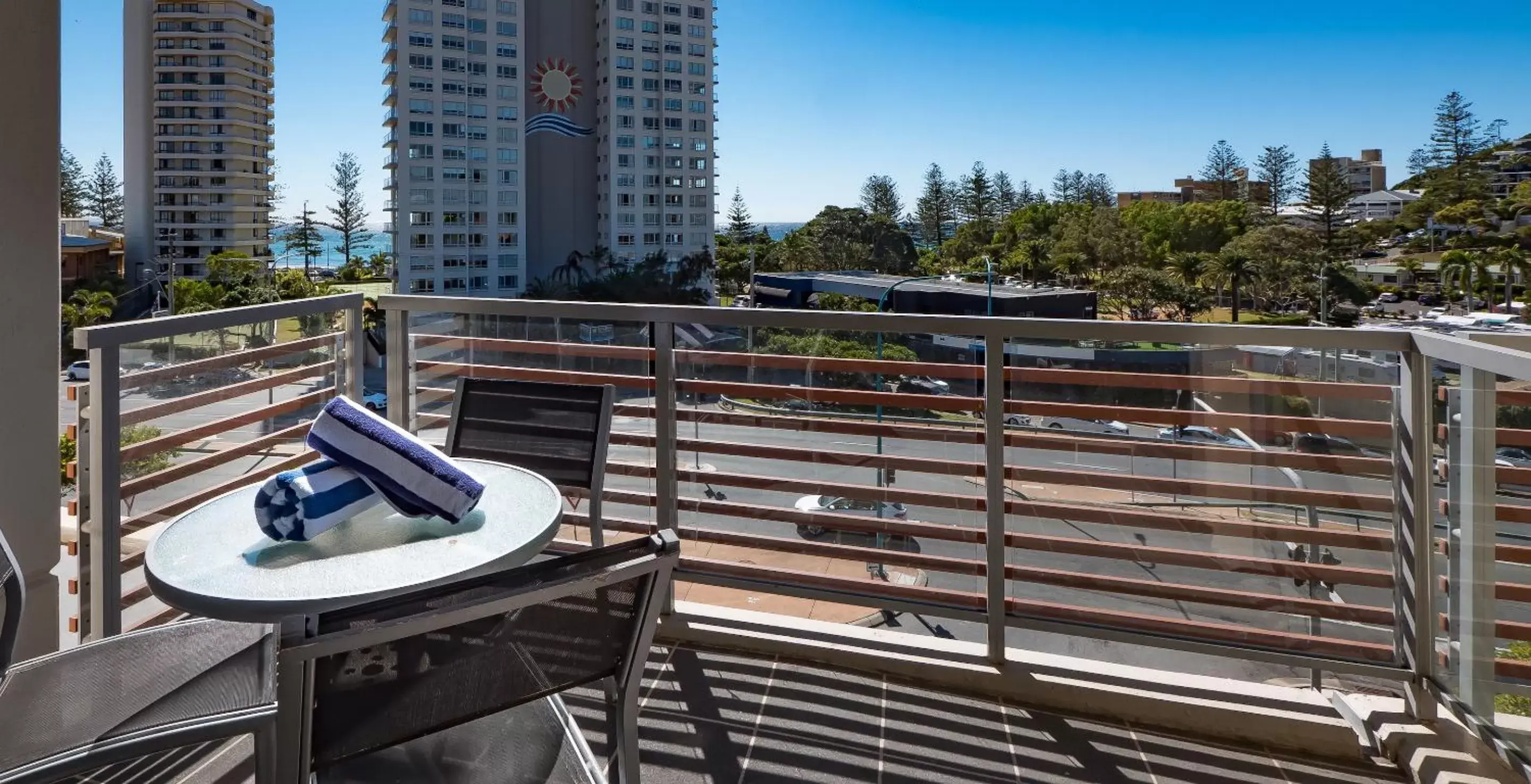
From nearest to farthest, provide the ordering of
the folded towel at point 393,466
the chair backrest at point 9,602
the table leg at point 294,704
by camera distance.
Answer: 1. the table leg at point 294,704
2. the chair backrest at point 9,602
3. the folded towel at point 393,466

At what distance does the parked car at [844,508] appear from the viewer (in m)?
1.84

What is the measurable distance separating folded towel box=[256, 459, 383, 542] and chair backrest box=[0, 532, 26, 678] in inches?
9.8

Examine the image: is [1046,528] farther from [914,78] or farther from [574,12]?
[914,78]

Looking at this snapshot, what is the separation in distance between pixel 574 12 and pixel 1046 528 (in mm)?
38450

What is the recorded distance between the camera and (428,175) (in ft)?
105

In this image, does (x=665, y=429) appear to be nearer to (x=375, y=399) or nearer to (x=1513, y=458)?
(x=375, y=399)

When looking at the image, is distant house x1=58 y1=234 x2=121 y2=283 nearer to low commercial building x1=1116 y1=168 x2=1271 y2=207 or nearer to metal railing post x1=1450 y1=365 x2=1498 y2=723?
metal railing post x1=1450 y1=365 x2=1498 y2=723

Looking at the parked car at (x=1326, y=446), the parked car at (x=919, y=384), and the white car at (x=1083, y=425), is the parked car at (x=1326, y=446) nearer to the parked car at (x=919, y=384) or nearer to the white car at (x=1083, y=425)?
the white car at (x=1083, y=425)

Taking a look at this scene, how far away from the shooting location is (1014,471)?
1760 mm

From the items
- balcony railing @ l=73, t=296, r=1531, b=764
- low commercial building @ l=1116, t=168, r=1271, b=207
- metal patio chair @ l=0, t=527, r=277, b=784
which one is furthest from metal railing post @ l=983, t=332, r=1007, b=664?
low commercial building @ l=1116, t=168, r=1271, b=207

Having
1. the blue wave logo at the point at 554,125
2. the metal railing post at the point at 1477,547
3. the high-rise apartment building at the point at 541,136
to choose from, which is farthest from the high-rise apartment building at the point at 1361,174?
the metal railing post at the point at 1477,547

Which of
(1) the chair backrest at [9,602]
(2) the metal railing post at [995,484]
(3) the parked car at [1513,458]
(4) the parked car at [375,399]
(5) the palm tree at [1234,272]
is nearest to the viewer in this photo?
(1) the chair backrest at [9,602]

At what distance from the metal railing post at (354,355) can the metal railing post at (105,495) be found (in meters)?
0.70

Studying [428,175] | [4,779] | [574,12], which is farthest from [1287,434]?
[574,12]
